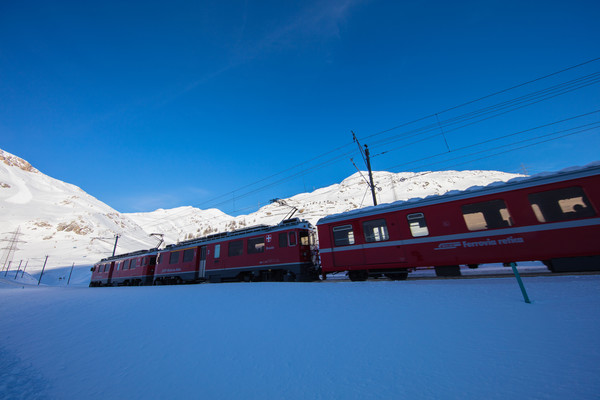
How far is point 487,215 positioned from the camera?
8.19m

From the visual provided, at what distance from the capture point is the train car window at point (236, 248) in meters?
14.7

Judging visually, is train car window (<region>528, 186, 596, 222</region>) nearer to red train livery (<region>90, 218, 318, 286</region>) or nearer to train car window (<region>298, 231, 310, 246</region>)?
train car window (<region>298, 231, 310, 246</region>)

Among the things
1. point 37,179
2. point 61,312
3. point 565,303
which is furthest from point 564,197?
point 37,179

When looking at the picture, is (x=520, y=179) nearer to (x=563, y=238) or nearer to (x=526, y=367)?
(x=563, y=238)

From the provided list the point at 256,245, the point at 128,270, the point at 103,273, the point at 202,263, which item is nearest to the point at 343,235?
the point at 256,245

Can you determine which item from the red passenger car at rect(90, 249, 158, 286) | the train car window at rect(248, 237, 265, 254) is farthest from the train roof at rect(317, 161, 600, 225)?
the red passenger car at rect(90, 249, 158, 286)

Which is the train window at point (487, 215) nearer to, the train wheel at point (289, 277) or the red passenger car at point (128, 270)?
the train wheel at point (289, 277)

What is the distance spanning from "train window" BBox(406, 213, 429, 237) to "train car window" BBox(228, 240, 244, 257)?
986 cm

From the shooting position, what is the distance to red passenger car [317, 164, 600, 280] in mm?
7051

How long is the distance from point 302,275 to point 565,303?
9.42m

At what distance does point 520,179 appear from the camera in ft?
26.3

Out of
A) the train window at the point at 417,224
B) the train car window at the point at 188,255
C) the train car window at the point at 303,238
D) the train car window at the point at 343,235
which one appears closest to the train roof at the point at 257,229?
the train car window at the point at 303,238

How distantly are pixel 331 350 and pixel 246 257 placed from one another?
1175 centimetres

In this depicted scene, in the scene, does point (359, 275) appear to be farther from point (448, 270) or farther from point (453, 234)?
point (453, 234)
